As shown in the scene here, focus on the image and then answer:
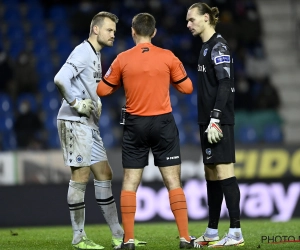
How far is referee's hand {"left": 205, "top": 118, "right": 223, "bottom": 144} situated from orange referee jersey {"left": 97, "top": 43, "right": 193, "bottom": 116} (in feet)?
1.42

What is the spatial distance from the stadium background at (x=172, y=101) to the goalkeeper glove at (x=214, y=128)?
221 inches

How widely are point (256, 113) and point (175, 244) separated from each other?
23.3 ft

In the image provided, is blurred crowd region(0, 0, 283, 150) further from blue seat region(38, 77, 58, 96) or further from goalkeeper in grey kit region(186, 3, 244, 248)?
goalkeeper in grey kit region(186, 3, 244, 248)

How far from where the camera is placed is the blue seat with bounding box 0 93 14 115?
14766 mm

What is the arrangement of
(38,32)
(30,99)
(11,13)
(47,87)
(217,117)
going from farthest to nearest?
(11,13), (38,32), (47,87), (30,99), (217,117)

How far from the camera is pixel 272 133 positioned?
13492mm

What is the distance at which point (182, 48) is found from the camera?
16281 mm

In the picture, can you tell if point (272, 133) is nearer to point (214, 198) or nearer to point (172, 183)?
point (214, 198)

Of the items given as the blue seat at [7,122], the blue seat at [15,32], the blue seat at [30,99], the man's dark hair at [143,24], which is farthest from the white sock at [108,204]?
the blue seat at [15,32]

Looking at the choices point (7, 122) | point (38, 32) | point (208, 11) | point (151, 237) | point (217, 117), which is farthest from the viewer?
point (38, 32)

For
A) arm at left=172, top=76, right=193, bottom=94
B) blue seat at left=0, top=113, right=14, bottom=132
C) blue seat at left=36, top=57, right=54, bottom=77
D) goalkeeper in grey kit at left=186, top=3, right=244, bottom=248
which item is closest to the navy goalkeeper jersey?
goalkeeper in grey kit at left=186, top=3, right=244, bottom=248

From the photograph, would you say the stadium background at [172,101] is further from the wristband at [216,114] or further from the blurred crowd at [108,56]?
the wristband at [216,114]

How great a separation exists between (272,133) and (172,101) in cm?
286

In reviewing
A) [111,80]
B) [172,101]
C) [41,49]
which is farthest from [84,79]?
[41,49]
